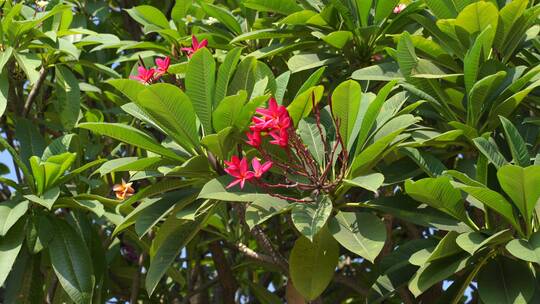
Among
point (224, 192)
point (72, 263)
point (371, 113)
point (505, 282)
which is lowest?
point (72, 263)

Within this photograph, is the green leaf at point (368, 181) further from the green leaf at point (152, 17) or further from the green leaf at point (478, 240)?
the green leaf at point (152, 17)

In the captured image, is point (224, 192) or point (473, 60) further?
point (473, 60)

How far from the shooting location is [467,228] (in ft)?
7.41

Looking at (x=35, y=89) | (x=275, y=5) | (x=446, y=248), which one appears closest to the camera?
(x=446, y=248)

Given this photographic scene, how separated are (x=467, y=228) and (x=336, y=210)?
0.31m

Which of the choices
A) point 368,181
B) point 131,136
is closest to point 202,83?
point 131,136

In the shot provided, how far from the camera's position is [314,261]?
2.32 meters

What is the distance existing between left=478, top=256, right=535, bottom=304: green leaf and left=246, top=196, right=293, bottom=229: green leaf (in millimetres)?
483

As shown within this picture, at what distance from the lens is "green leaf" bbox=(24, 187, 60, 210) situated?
8.43 feet

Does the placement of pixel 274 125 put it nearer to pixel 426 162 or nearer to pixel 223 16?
pixel 426 162

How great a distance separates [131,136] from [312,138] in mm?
443

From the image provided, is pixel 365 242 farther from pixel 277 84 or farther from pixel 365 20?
pixel 365 20

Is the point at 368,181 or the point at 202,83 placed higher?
the point at 202,83

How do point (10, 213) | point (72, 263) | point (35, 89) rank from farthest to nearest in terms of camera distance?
point (35, 89) → point (72, 263) → point (10, 213)
